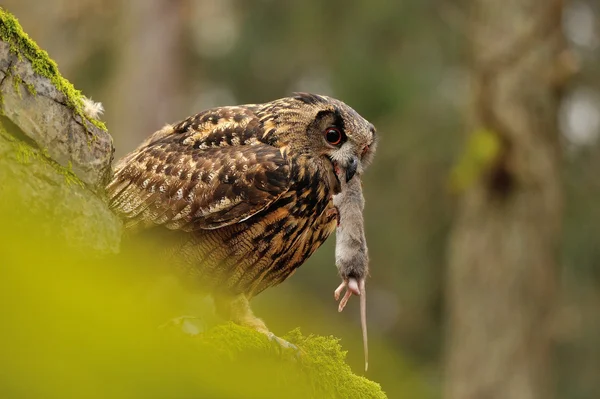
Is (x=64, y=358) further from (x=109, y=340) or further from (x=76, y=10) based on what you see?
(x=76, y=10)

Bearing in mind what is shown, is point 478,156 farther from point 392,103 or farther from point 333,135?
point 392,103

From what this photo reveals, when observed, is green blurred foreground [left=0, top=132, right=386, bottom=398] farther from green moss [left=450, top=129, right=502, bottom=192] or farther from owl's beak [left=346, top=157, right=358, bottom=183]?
green moss [left=450, top=129, right=502, bottom=192]

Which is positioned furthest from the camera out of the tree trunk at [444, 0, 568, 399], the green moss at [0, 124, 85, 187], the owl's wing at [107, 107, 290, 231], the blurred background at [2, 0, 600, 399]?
the blurred background at [2, 0, 600, 399]

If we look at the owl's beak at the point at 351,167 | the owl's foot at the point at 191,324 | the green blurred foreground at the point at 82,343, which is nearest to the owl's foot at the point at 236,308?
the owl's beak at the point at 351,167

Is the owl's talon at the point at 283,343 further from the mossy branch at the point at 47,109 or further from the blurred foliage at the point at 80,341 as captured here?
the blurred foliage at the point at 80,341

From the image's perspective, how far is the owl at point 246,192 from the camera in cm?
350

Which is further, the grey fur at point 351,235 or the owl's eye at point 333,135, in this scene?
the owl's eye at point 333,135

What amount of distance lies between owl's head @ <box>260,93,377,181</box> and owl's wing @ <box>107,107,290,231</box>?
9cm

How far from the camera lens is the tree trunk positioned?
8.49 metres

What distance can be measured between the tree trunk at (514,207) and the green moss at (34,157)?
6.39 m

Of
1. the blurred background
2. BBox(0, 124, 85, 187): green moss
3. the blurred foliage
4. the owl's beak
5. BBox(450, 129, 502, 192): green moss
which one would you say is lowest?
the blurred foliage

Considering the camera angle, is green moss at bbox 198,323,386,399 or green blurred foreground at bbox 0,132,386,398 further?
green moss at bbox 198,323,386,399

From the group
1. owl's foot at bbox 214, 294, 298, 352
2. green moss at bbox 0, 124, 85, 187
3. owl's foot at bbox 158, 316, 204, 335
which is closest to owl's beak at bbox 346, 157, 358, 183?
owl's foot at bbox 214, 294, 298, 352

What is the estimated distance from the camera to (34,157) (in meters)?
2.25
